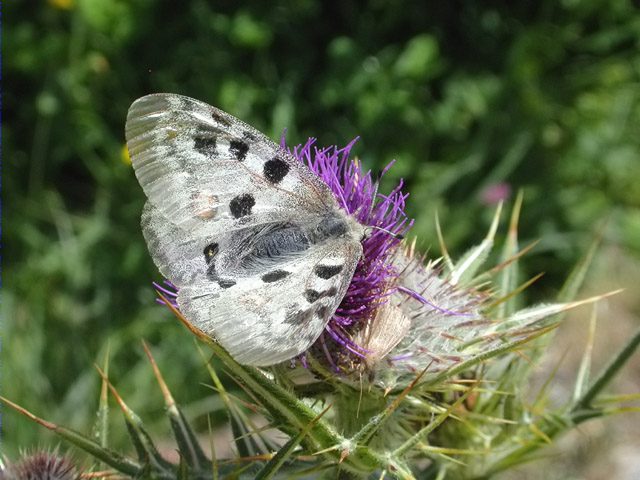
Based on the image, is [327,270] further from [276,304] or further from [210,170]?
[210,170]

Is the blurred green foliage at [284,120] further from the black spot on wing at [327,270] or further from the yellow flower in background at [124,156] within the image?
the black spot on wing at [327,270]

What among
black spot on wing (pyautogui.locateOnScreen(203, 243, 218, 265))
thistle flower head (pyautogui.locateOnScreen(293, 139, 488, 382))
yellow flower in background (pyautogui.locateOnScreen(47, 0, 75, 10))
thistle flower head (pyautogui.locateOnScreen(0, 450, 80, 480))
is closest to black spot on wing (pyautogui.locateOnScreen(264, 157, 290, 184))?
thistle flower head (pyautogui.locateOnScreen(293, 139, 488, 382))

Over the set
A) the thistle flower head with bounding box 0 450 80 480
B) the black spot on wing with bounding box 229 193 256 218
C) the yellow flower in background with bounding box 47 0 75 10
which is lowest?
the thistle flower head with bounding box 0 450 80 480

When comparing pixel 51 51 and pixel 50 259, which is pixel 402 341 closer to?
pixel 50 259

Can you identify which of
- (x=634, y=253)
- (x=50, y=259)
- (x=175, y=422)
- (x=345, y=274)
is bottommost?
(x=634, y=253)

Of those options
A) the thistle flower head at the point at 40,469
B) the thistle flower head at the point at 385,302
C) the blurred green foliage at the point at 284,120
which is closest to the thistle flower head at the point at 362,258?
the thistle flower head at the point at 385,302

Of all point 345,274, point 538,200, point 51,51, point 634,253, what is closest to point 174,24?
point 51,51

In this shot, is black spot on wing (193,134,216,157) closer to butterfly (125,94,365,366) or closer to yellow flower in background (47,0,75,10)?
butterfly (125,94,365,366)

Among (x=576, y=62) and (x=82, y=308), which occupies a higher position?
(x=576, y=62)
